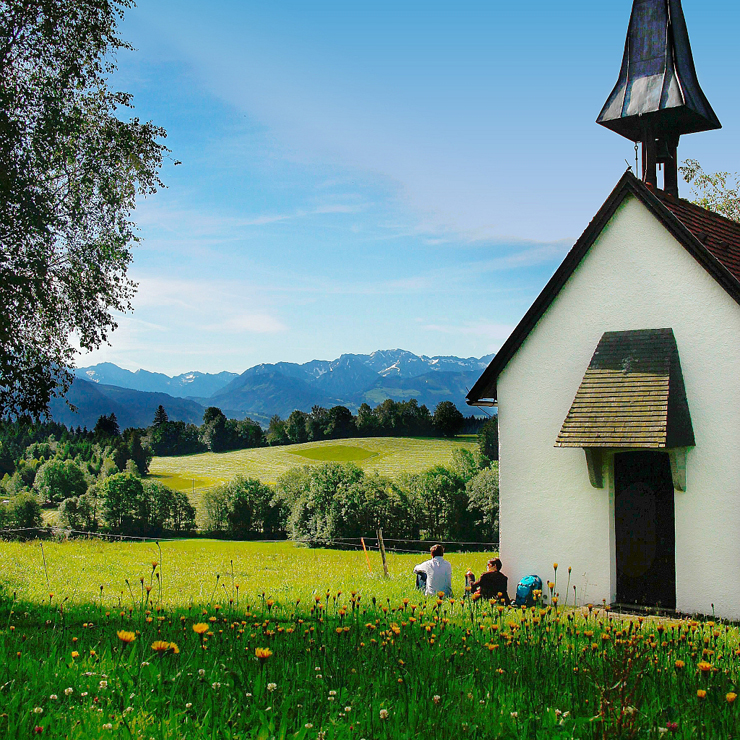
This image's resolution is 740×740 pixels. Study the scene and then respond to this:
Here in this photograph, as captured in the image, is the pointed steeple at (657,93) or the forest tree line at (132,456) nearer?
the pointed steeple at (657,93)

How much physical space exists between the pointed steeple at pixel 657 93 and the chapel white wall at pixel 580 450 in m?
2.85

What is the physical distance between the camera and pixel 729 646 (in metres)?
6.91

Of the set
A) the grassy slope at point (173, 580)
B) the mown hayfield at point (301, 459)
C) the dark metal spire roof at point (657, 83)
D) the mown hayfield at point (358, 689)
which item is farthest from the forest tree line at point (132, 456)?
the mown hayfield at point (358, 689)

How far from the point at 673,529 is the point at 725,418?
2226mm

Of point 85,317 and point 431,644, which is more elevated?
point 85,317

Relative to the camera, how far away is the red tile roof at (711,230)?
13.7 m

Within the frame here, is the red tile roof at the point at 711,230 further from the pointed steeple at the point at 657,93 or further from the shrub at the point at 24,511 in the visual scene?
the shrub at the point at 24,511

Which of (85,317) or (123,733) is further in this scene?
(85,317)

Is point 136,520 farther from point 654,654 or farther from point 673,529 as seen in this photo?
point 654,654

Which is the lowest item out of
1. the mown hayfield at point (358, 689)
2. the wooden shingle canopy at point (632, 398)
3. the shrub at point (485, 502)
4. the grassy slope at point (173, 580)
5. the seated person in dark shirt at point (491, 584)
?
the shrub at point (485, 502)

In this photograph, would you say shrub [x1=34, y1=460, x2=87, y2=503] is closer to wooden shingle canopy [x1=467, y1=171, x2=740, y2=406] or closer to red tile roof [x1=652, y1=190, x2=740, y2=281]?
wooden shingle canopy [x1=467, y1=171, x2=740, y2=406]

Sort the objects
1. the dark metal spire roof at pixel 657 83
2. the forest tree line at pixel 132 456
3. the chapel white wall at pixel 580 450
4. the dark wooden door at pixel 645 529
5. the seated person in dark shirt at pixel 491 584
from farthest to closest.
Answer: the forest tree line at pixel 132 456
the dark metal spire roof at pixel 657 83
the dark wooden door at pixel 645 529
the seated person in dark shirt at pixel 491 584
the chapel white wall at pixel 580 450

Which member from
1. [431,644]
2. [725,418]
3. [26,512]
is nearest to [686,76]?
[725,418]

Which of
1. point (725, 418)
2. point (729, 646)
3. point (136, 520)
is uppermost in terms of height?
point (725, 418)
